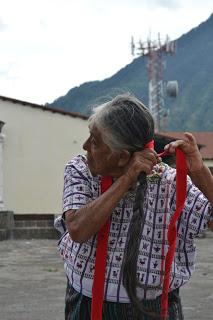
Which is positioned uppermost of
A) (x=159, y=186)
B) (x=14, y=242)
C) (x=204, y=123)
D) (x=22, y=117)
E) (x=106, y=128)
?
(x=204, y=123)

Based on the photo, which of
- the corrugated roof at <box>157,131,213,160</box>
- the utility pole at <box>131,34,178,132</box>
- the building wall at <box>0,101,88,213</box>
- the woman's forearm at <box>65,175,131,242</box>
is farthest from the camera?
the utility pole at <box>131,34,178,132</box>

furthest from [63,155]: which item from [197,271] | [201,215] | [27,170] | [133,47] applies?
[133,47]

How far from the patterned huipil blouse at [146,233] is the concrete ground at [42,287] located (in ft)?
13.4

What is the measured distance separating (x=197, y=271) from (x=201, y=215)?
8004mm

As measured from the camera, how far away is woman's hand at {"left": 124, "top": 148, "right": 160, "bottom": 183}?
2.10 metres

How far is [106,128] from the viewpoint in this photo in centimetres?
214

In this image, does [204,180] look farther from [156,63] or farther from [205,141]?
[156,63]

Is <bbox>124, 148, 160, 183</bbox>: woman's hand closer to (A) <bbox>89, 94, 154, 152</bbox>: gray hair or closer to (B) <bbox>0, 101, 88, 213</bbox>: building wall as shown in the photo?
(A) <bbox>89, 94, 154, 152</bbox>: gray hair

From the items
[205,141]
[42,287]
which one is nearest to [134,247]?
[42,287]

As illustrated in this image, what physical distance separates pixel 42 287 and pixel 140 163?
21.1ft

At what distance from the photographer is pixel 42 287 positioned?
8258 mm

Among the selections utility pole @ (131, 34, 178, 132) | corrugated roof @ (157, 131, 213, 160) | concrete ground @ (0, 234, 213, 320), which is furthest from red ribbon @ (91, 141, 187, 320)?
utility pole @ (131, 34, 178, 132)

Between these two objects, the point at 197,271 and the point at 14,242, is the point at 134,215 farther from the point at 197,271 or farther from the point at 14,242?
the point at 14,242

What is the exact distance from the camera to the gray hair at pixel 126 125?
6.96ft
